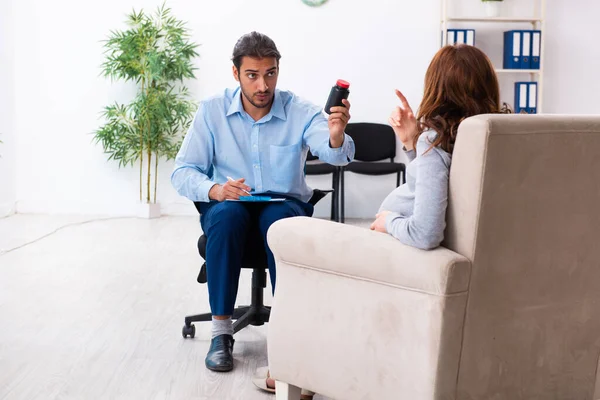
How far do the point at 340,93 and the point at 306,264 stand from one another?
758mm

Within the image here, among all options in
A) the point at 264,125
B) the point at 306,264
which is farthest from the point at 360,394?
the point at 264,125

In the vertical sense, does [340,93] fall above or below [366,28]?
below

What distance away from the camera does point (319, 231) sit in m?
1.93

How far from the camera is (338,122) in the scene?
2633mm

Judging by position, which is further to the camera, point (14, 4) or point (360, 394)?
point (14, 4)

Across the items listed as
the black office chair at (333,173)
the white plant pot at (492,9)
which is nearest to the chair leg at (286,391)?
the black office chair at (333,173)

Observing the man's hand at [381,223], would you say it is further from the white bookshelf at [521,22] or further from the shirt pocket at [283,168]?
the white bookshelf at [521,22]

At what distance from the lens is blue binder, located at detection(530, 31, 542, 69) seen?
6074 mm

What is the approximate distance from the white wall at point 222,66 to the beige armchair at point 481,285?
4462mm

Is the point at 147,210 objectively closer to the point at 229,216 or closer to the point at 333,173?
the point at 333,173

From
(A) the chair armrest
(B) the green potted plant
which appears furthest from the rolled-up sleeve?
(B) the green potted plant

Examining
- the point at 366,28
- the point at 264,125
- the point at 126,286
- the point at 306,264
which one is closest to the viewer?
the point at 306,264

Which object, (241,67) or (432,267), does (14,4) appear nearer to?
(241,67)

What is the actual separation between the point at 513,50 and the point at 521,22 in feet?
1.23
